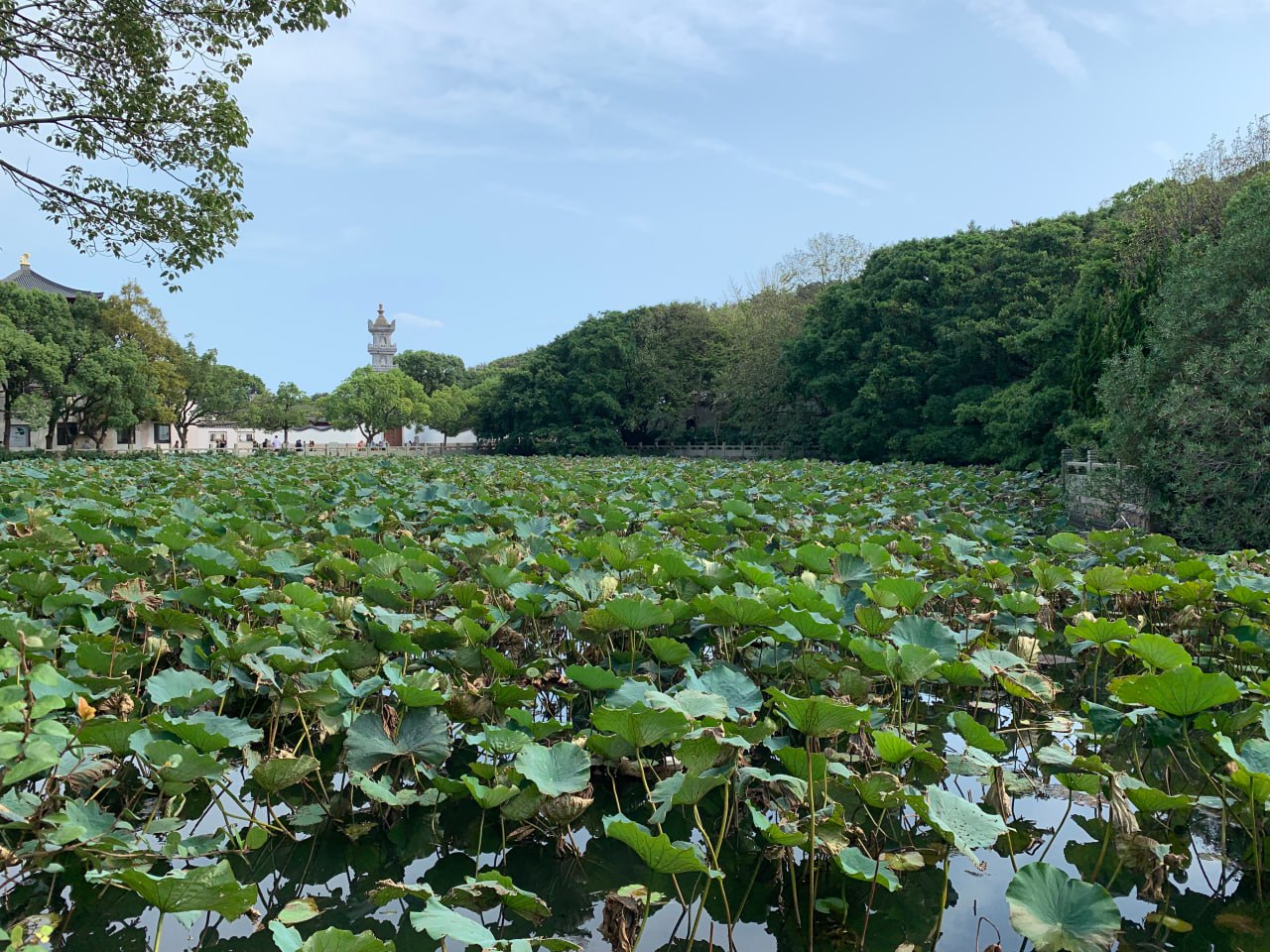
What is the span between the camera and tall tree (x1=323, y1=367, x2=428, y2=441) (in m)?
46.0

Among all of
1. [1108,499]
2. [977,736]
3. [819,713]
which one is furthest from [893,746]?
[1108,499]

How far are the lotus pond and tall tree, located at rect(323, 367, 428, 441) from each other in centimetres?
4315

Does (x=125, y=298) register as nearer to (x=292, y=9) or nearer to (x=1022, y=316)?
(x=292, y=9)

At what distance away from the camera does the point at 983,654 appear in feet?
10.1

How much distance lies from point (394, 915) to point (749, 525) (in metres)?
4.42

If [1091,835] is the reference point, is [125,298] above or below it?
above

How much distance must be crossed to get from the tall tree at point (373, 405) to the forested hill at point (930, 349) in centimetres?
764

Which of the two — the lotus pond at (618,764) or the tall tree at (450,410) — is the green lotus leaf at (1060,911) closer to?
the lotus pond at (618,764)

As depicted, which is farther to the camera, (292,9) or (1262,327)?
(292,9)

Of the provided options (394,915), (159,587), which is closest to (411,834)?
(394,915)

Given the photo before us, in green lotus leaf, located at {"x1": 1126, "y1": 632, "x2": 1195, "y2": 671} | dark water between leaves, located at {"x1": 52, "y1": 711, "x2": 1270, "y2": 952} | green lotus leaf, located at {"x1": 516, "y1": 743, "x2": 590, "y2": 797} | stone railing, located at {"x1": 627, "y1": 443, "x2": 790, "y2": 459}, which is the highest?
stone railing, located at {"x1": 627, "y1": 443, "x2": 790, "y2": 459}

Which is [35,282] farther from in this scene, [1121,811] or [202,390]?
[1121,811]

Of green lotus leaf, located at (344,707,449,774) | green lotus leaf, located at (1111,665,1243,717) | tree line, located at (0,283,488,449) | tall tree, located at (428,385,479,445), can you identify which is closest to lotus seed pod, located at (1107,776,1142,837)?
green lotus leaf, located at (1111,665,1243,717)

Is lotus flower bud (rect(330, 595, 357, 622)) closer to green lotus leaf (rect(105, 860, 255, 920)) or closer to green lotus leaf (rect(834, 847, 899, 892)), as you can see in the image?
green lotus leaf (rect(105, 860, 255, 920))
